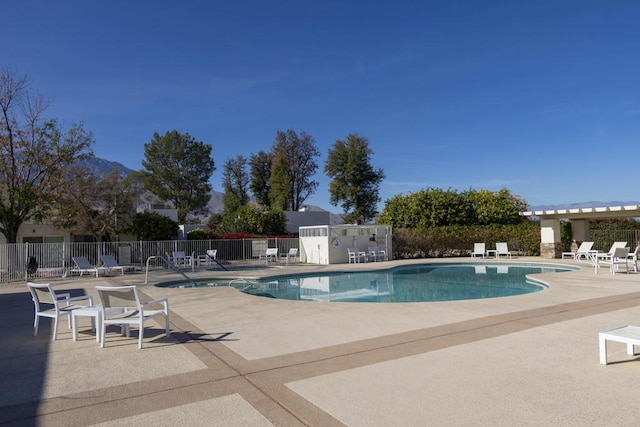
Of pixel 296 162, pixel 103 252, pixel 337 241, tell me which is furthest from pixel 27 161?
pixel 296 162

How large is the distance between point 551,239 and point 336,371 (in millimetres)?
21110

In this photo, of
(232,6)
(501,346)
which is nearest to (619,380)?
(501,346)

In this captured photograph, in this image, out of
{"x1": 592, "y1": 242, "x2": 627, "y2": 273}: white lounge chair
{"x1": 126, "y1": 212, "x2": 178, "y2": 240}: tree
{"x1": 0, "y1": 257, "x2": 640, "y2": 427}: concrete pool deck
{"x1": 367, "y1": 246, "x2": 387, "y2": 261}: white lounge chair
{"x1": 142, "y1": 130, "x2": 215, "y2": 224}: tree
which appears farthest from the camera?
{"x1": 142, "y1": 130, "x2": 215, "y2": 224}: tree

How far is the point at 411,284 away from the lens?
14.4 m

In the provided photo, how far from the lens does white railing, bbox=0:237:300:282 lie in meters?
16.9

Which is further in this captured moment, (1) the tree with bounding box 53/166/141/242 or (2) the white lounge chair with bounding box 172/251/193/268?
(1) the tree with bounding box 53/166/141/242

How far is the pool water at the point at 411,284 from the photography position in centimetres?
1181

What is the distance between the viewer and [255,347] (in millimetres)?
5523

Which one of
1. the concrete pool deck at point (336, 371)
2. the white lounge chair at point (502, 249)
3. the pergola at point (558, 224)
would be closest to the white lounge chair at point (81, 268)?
the concrete pool deck at point (336, 371)

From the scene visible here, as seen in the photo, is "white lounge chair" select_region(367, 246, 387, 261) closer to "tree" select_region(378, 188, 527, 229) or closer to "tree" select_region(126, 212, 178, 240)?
"tree" select_region(378, 188, 527, 229)

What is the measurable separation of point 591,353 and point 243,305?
6.21 m

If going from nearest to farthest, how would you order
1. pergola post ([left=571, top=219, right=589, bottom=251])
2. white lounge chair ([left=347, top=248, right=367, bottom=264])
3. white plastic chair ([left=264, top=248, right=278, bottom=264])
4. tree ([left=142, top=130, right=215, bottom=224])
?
white lounge chair ([left=347, top=248, right=367, bottom=264]) < pergola post ([left=571, top=219, right=589, bottom=251]) < white plastic chair ([left=264, top=248, right=278, bottom=264]) < tree ([left=142, top=130, right=215, bottom=224])

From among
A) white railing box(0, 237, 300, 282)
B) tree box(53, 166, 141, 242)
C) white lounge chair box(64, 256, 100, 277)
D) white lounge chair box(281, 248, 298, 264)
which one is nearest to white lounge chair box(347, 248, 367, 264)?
white lounge chair box(281, 248, 298, 264)

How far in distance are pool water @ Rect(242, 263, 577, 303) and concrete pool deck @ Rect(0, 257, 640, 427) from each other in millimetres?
3831
